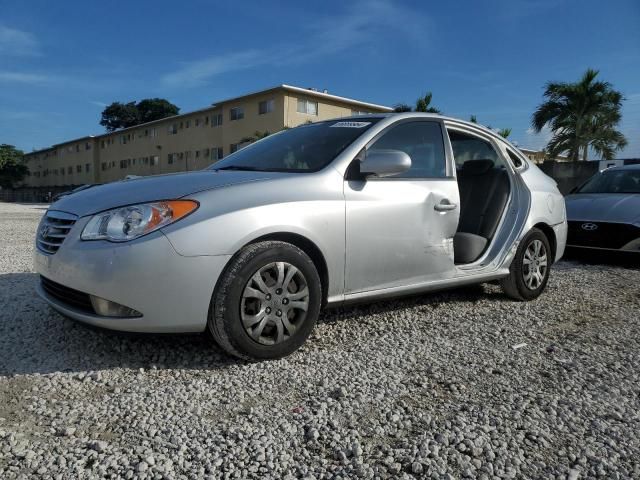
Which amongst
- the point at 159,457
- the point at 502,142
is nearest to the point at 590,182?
the point at 502,142

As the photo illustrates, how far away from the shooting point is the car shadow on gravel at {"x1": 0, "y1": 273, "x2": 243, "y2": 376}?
2678 mm

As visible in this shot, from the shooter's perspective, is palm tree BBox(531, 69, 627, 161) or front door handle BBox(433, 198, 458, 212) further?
palm tree BBox(531, 69, 627, 161)

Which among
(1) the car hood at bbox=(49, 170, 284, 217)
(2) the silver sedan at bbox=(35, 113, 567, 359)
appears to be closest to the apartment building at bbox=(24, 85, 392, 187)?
(2) the silver sedan at bbox=(35, 113, 567, 359)

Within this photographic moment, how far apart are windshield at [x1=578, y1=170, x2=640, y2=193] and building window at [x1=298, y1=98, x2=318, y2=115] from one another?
26251 millimetres

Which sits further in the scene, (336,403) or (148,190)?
(148,190)

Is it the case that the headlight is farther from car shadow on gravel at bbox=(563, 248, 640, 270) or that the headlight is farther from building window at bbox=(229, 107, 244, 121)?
building window at bbox=(229, 107, 244, 121)

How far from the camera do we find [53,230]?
2.80 meters

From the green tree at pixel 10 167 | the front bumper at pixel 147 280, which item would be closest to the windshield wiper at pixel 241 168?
the front bumper at pixel 147 280

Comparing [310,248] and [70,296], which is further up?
[310,248]

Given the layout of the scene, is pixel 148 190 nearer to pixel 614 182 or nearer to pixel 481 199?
pixel 481 199

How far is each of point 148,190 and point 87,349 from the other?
1.03m

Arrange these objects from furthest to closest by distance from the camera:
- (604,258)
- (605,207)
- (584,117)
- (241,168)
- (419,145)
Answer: (584,117)
(604,258)
(605,207)
(419,145)
(241,168)

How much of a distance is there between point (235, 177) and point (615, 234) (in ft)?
17.6

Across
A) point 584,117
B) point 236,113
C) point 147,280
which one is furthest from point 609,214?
point 236,113
